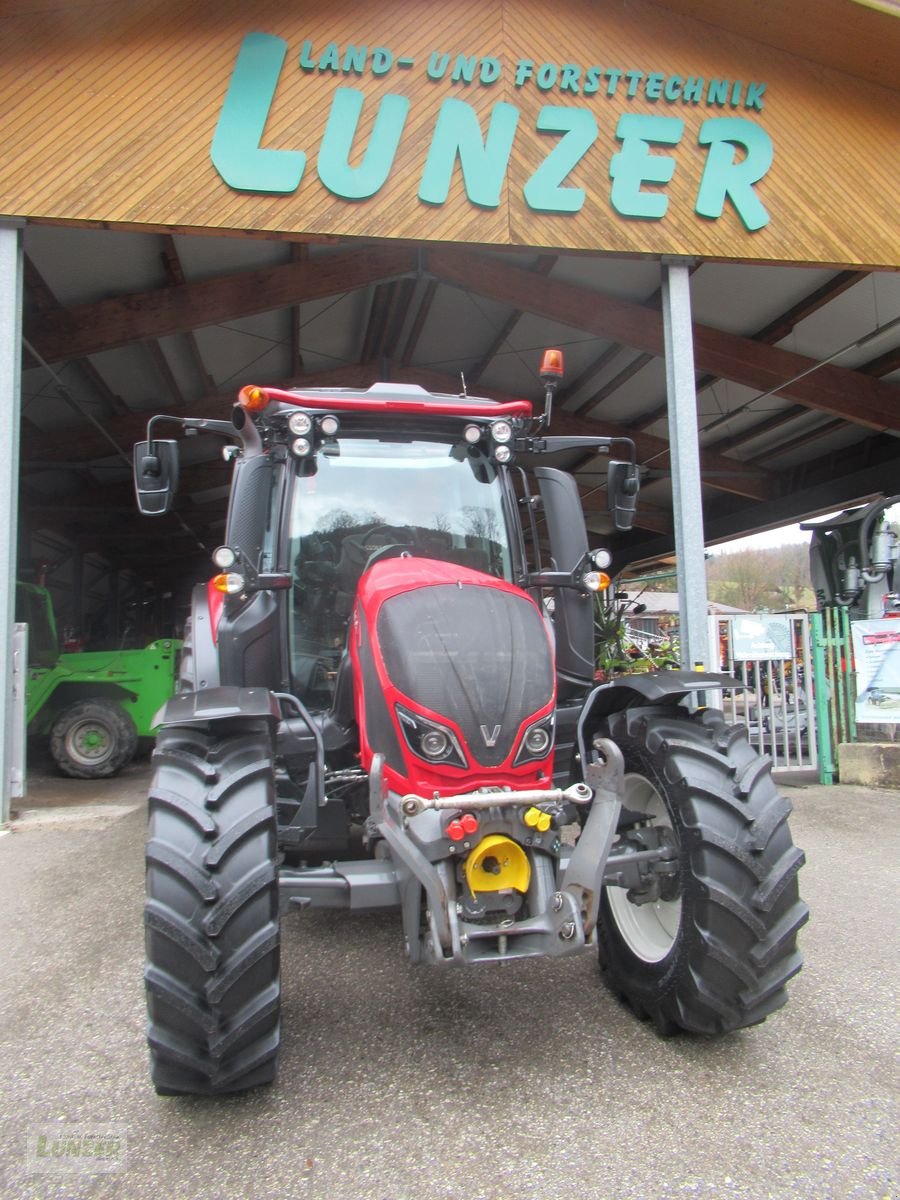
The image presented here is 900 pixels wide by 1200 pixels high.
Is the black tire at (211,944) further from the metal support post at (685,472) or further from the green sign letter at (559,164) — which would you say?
the green sign letter at (559,164)

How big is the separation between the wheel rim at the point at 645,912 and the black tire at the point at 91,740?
24.6 ft

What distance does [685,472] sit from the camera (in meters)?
6.81

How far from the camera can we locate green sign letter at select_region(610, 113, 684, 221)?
22.3ft

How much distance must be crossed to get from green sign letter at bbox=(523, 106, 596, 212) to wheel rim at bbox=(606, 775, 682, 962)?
16.5 ft

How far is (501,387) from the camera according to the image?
42.7 feet

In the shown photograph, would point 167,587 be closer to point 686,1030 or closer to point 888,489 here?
point 888,489

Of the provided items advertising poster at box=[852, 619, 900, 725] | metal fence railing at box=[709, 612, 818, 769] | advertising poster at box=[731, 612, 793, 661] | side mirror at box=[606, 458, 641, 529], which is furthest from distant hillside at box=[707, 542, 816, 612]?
side mirror at box=[606, 458, 641, 529]

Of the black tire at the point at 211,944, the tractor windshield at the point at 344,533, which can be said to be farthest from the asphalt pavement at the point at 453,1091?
the tractor windshield at the point at 344,533

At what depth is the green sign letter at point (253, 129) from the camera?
6320mm

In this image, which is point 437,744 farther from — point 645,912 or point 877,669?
point 877,669

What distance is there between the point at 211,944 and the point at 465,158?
6.06 m

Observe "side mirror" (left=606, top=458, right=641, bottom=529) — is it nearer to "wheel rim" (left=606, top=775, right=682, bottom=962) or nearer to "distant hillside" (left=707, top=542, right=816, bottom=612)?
"wheel rim" (left=606, top=775, right=682, bottom=962)

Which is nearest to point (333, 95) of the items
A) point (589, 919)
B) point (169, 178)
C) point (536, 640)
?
point (169, 178)

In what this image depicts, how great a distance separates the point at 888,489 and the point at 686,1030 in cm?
1247
